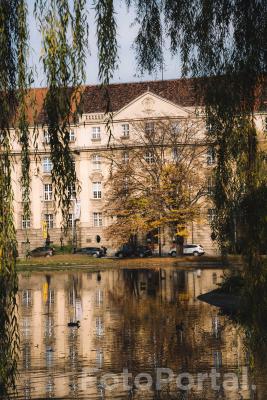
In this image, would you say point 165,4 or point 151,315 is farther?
point 151,315

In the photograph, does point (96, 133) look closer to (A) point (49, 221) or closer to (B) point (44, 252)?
(A) point (49, 221)

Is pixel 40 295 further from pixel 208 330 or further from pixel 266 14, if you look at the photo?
pixel 266 14

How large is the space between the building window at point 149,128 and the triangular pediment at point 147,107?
6471 millimetres

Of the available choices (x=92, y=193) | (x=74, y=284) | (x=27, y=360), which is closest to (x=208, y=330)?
(x=27, y=360)

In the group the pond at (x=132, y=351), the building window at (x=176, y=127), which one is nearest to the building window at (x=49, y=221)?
the building window at (x=176, y=127)

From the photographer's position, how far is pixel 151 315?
23.2 m

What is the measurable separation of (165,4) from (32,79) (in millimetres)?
1498

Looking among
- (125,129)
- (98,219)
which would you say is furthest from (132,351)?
(98,219)

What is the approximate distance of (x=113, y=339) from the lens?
58.1 ft

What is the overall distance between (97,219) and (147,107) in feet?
49.4

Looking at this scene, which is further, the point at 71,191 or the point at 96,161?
the point at 96,161

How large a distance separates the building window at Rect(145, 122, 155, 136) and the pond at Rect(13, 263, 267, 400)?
35.4m

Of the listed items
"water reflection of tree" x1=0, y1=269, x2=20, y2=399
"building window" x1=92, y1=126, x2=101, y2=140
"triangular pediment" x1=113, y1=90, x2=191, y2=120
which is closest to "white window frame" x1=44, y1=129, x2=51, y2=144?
"water reflection of tree" x1=0, y1=269, x2=20, y2=399

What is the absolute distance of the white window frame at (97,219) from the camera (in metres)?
82.9
